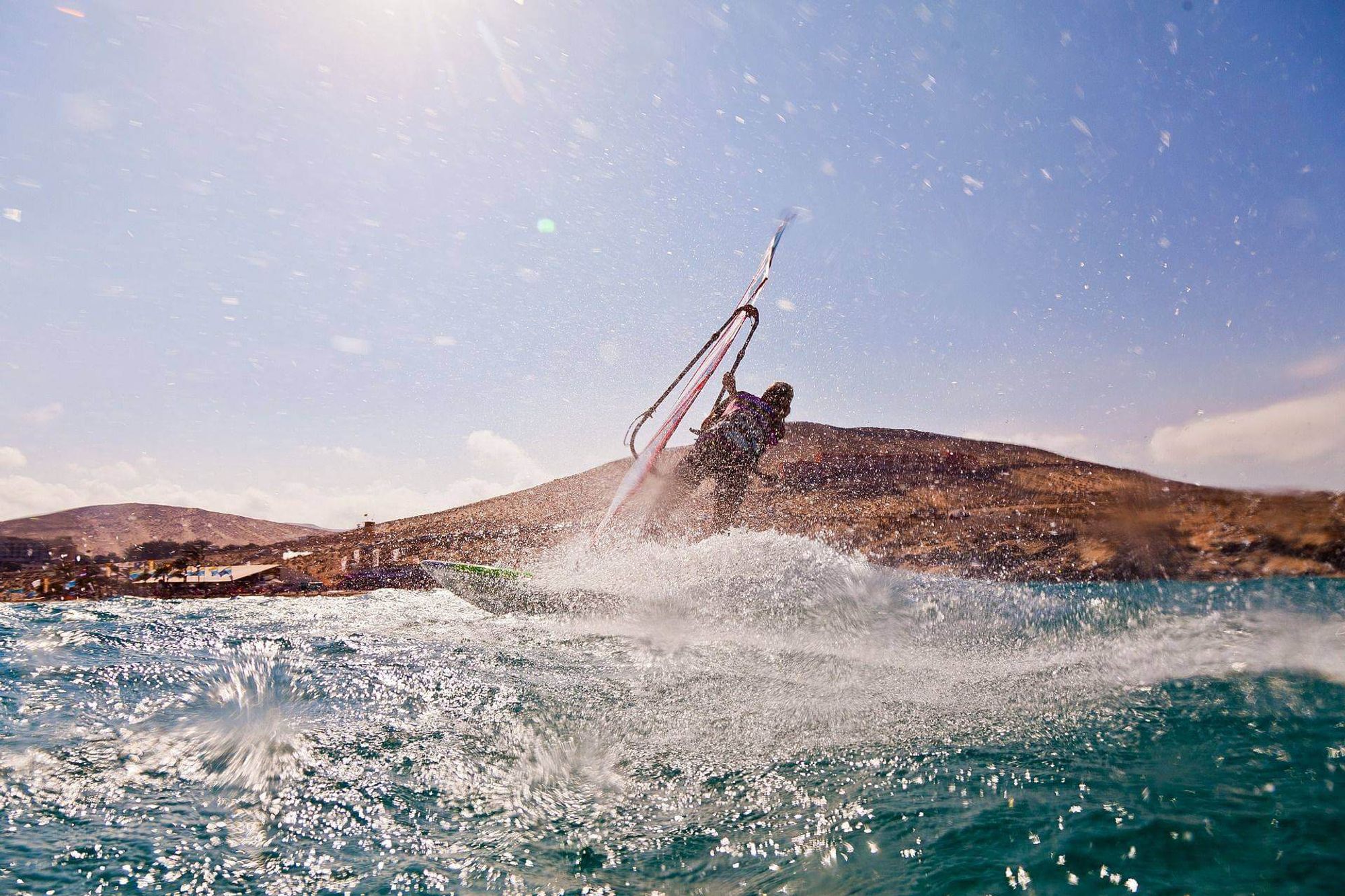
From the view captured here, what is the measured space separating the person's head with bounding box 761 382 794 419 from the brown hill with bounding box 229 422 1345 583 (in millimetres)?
2809

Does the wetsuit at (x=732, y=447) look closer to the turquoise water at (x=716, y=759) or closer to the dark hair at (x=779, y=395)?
the dark hair at (x=779, y=395)

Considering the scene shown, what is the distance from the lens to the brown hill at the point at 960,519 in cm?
735

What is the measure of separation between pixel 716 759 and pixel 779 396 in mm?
8877

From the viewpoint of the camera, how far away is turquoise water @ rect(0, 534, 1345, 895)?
2502 millimetres

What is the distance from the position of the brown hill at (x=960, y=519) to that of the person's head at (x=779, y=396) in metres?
2.81

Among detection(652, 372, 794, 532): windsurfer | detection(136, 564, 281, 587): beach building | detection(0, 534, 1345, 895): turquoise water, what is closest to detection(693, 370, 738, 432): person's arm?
detection(652, 372, 794, 532): windsurfer

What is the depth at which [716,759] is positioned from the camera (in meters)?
3.59

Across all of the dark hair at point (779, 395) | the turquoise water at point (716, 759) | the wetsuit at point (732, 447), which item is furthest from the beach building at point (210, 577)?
the dark hair at point (779, 395)

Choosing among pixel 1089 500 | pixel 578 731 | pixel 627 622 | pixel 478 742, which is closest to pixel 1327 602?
pixel 627 622

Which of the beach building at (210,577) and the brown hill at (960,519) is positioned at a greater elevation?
the brown hill at (960,519)

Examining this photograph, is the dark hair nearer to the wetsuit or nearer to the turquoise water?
the wetsuit

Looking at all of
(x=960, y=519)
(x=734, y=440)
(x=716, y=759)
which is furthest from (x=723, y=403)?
(x=960, y=519)

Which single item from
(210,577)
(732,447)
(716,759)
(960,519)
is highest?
(732,447)

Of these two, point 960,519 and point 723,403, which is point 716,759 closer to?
point 723,403
